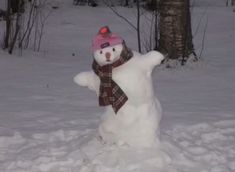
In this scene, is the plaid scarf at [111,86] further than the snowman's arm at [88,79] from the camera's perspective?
No

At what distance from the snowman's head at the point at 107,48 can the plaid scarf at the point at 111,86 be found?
33 mm

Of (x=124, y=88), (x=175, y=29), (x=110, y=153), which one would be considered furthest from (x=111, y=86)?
(x=175, y=29)

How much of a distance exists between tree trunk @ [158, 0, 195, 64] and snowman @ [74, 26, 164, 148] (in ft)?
11.7

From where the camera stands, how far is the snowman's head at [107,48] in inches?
137

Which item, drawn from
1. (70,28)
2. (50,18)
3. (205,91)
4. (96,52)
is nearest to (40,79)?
(205,91)

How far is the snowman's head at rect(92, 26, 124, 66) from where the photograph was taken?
348cm

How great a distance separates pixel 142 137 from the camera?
3629 millimetres

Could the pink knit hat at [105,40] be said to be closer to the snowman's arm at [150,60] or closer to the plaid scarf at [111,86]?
the plaid scarf at [111,86]

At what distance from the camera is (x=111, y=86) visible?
3518 millimetres

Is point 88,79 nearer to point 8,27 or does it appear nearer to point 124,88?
point 124,88

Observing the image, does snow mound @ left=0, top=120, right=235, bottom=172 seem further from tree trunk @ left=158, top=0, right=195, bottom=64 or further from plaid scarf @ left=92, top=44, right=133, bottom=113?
tree trunk @ left=158, top=0, right=195, bottom=64

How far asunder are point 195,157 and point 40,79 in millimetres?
3371

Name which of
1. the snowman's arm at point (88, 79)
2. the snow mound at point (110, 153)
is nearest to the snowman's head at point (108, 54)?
the snowman's arm at point (88, 79)

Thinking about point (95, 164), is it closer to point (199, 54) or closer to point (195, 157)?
point (195, 157)
